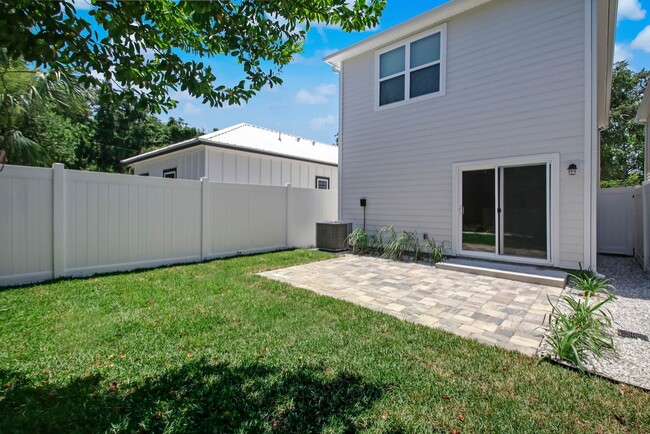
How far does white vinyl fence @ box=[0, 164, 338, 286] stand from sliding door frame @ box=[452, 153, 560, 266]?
469cm

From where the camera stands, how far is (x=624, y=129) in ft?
64.8

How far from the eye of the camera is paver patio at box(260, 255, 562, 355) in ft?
10.9

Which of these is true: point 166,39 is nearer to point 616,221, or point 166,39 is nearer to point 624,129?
point 616,221

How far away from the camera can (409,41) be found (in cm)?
791

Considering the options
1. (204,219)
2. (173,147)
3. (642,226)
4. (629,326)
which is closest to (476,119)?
(642,226)

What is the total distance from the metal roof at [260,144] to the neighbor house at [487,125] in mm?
3590

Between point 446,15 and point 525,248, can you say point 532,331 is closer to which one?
point 525,248

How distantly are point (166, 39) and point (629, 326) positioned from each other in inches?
223

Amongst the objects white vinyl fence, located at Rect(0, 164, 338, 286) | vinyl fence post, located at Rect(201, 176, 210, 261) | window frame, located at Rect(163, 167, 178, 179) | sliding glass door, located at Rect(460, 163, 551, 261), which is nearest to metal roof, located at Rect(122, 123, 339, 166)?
window frame, located at Rect(163, 167, 178, 179)

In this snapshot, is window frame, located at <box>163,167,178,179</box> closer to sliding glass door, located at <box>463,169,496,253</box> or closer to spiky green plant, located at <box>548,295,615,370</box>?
sliding glass door, located at <box>463,169,496,253</box>

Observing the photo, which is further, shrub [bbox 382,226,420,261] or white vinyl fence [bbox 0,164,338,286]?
shrub [bbox 382,226,420,261]

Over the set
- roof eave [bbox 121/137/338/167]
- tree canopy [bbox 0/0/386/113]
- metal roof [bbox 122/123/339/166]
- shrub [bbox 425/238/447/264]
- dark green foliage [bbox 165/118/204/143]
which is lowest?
shrub [bbox 425/238/447/264]

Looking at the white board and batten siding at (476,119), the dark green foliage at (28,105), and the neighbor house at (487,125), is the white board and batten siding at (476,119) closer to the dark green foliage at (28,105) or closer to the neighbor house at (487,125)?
the neighbor house at (487,125)

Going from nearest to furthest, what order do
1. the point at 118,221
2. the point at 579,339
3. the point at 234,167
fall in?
the point at 579,339, the point at 118,221, the point at 234,167
